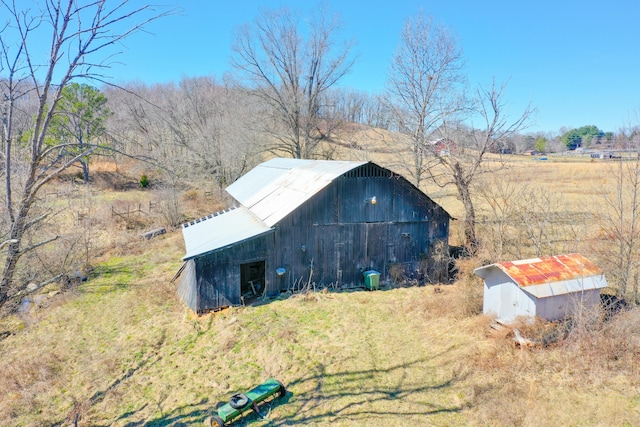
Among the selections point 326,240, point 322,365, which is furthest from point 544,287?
point 326,240

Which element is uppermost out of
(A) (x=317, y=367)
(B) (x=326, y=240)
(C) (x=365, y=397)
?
(B) (x=326, y=240)

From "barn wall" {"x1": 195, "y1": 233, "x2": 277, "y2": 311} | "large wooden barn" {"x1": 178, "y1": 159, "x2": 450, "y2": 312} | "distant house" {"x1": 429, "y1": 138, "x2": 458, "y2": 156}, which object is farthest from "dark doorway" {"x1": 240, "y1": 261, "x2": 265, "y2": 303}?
"distant house" {"x1": 429, "y1": 138, "x2": 458, "y2": 156}

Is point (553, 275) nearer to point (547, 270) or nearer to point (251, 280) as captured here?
point (547, 270)

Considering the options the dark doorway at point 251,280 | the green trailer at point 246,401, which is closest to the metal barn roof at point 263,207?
the dark doorway at point 251,280

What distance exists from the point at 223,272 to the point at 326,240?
3.95 metres

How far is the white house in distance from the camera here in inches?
385

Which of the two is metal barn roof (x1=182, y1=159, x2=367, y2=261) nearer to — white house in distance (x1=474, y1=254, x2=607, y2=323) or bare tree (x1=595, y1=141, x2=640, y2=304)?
white house in distance (x1=474, y1=254, x2=607, y2=323)

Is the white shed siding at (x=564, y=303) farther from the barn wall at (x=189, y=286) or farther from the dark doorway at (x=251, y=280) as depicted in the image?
the barn wall at (x=189, y=286)

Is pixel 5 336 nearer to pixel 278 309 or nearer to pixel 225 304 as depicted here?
pixel 225 304

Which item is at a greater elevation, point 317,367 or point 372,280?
point 372,280

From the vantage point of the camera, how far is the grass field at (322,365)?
8031 millimetres

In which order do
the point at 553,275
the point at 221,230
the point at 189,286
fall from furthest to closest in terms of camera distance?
the point at 221,230
the point at 189,286
the point at 553,275

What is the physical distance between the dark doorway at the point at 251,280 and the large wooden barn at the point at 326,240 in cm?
4

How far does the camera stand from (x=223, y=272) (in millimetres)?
13164
